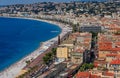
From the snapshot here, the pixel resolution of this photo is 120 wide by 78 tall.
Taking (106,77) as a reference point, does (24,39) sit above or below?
below

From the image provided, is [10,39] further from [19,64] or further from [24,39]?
[19,64]

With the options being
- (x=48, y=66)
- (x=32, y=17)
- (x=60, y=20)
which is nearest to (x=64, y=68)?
(x=48, y=66)

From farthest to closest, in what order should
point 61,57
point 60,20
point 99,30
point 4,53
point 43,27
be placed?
point 60,20, point 43,27, point 99,30, point 4,53, point 61,57

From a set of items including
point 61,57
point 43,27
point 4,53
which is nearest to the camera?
point 61,57

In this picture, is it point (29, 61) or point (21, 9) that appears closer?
point (29, 61)

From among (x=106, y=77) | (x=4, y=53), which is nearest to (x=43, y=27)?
(x=4, y=53)

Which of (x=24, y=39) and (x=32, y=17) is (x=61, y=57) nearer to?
(x=24, y=39)
